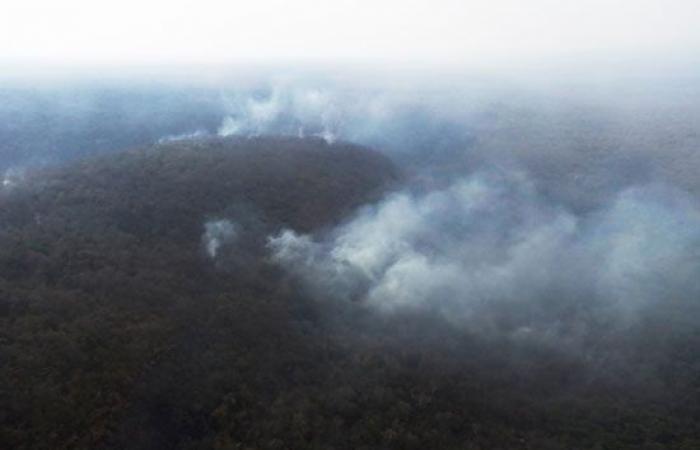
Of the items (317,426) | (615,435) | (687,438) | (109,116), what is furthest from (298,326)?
(109,116)

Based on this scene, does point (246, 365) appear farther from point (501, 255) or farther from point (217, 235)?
point (501, 255)

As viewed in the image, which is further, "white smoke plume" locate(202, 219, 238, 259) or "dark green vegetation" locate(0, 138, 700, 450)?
"white smoke plume" locate(202, 219, 238, 259)

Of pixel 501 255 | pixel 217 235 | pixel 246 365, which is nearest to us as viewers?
pixel 246 365

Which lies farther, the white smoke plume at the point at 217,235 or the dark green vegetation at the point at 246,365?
the white smoke plume at the point at 217,235

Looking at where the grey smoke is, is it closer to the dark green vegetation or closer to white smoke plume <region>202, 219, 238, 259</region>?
the dark green vegetation

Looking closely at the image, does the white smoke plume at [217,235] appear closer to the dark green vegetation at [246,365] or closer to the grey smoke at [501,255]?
the dark green vegetation at [246,365]

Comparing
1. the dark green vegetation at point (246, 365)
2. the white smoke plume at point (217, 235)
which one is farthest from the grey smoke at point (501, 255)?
the white smoke plume at point (217, 235)

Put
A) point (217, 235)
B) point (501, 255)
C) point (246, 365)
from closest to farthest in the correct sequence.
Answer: point (246, 365) → point (217, 235) → point (501, 255)

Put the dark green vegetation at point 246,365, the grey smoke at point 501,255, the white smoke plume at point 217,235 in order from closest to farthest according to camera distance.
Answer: the dark green vegetation at point 246,365, the grey smoke at point 501,255, the white smoke plume at point 217,235

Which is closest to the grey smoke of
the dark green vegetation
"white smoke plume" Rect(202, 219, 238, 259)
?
the dark green vegetation

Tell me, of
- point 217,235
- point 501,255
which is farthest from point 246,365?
point 501,255
